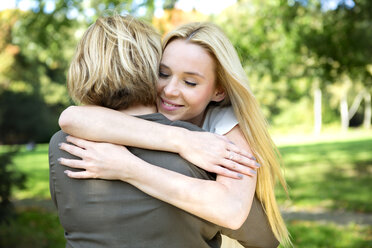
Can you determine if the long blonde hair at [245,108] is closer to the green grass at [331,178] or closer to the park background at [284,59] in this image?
the park background at [284,59]

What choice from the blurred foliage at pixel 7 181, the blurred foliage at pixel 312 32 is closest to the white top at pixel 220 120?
the blurred foliage at pixel 7 181

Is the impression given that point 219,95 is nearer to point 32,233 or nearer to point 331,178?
point 32,233

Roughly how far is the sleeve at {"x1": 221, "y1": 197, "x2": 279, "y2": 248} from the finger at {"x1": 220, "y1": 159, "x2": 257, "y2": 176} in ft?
0.81

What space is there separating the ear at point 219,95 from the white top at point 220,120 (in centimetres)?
5

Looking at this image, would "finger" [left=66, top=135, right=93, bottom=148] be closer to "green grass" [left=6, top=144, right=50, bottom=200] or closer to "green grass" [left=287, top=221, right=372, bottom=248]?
"green grass" [left=6, top=144, right=50, bottom=200]

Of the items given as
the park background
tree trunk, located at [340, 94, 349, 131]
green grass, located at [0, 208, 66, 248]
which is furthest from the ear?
tree trunk, located at [340, 94, 349, 131]

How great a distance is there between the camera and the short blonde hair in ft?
5.85

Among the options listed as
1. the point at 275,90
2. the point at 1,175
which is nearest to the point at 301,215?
the point at 1,175

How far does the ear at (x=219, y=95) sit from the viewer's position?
95.1 inches

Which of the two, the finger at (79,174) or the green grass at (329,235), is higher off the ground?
the finger at (79,174)

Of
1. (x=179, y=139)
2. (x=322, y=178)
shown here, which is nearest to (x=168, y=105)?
(x=179, y=139)

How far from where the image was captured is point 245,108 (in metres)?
2.15

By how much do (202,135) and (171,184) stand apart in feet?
1.02

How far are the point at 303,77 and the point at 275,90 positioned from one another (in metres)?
21.0
